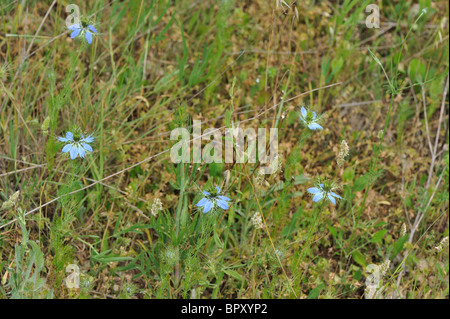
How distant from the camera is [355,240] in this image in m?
2.39

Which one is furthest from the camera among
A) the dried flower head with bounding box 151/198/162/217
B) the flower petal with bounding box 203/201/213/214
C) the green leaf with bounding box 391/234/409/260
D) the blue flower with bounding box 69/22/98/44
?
the green leaf with bounding box 391/234/409/260

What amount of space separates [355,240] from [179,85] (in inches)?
45.7

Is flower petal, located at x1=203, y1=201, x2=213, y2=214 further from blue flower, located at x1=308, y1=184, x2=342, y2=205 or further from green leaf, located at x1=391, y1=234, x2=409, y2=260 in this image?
green leaf, located at x1=391, y1=234, x2=409, y2=260

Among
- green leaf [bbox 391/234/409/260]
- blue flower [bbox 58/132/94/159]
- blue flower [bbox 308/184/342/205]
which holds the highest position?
blue flower [bbox 58/132/94/159]

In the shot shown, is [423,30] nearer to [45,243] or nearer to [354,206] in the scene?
[354,206]

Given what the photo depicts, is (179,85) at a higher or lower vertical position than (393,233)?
higher

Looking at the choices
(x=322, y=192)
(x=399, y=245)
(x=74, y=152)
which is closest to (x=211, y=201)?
(x=322, y=192)

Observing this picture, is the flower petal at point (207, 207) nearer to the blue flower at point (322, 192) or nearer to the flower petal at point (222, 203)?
the flower petal at point (222, 203)

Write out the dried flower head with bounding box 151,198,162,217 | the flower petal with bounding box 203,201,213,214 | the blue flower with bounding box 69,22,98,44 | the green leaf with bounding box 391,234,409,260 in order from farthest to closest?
the green leaf with bounding box 391,234,409,260
the blue flower with bounding box 69,22,98,44
the dried flower head with bounding box 151,198,162,217
the flower petal with bounding box 203,201,213,214

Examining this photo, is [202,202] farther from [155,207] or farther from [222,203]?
[155,207]

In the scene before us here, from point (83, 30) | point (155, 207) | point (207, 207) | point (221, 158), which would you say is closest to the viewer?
point (207, 207)

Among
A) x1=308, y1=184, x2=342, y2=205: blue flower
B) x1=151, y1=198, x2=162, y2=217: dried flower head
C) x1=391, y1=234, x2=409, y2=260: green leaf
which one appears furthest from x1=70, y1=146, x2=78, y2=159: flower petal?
x1=391, y1=234, x2=409, y2=260: green leaf
